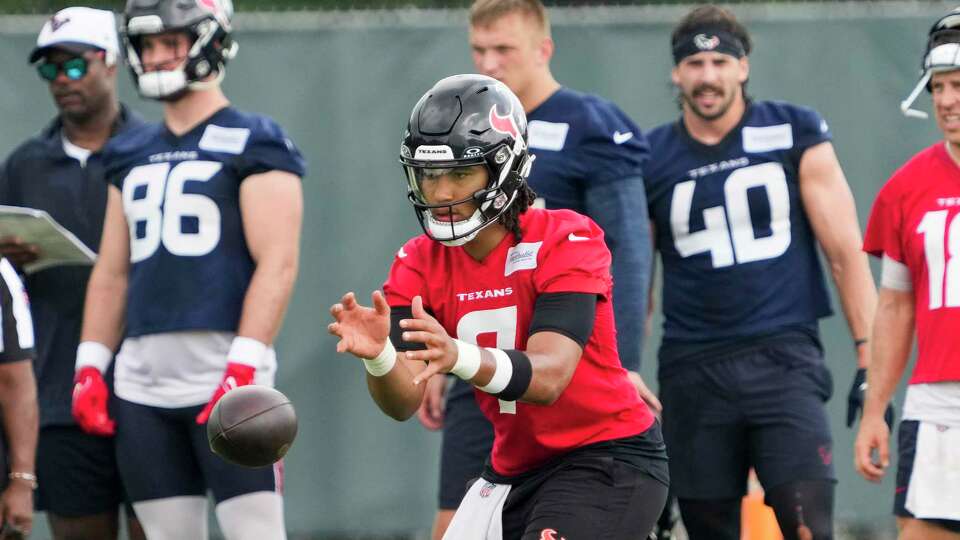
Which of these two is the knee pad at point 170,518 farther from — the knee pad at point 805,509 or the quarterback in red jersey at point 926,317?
the quarterback in red jersey at point 926,317

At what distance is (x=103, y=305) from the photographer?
6.07 m

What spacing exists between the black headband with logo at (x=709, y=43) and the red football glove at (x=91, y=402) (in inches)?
104

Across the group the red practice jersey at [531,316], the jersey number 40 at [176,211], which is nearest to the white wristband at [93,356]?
the jersey number 40 at [176,211]

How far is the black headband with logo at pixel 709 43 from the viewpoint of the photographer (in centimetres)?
640

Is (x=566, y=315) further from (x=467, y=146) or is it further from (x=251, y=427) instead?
(x=251, y=427)

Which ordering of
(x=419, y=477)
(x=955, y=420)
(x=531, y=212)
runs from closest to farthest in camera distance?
(x=531, y=212)
(x=955, y=420)
(x=419, y=477)

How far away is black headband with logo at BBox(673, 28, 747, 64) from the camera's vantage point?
6.40m

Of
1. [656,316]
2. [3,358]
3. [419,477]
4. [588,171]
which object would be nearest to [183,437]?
[3,358]

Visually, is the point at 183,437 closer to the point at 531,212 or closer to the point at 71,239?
the point at 71,239

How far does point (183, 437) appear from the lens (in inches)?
229

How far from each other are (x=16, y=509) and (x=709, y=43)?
321 centimetres

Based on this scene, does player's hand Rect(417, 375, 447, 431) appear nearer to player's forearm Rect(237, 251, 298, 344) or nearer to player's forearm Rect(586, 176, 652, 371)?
player's forearm Rect(237, 251, 298, 344)

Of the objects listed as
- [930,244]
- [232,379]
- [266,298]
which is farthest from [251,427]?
[930,244]

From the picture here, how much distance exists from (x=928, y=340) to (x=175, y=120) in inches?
113
